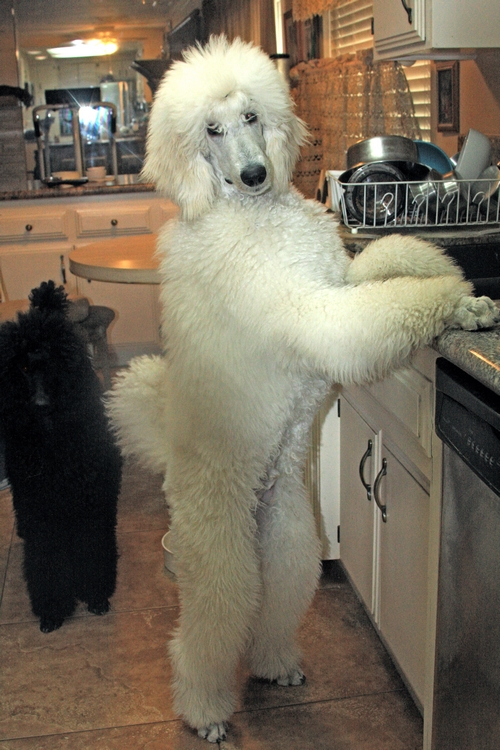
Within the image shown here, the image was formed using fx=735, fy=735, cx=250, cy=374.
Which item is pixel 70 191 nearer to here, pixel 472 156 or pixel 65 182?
pixel 65 182

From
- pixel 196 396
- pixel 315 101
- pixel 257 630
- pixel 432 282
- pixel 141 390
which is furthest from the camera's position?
pixel 315 101

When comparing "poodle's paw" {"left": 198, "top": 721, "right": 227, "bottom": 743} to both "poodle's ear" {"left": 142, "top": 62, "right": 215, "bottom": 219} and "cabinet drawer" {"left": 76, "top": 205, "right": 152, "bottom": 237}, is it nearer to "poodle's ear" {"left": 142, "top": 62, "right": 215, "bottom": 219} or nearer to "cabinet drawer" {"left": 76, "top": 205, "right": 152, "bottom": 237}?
"poodle's ear" {"left": 142, "top": 62, "right": 215, "bottom": 219}

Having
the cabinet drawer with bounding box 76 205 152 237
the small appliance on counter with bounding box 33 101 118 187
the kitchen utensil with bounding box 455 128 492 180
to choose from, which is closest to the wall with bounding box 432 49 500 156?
the kitchen utensil with bounding box 455 128 492 180

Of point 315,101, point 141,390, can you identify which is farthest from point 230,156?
point 315,101

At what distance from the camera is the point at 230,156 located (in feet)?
3.94

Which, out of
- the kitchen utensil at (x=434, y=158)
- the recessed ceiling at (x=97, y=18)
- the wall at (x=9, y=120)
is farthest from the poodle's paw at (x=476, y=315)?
the recessed ceiling at (x=97, y=18)

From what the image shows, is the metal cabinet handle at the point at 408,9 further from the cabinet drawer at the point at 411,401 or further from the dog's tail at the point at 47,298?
the dog's tail at the point at 47,298

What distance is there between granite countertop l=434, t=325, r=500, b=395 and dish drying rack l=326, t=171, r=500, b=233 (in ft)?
1.80

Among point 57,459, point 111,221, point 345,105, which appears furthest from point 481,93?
point 111,221

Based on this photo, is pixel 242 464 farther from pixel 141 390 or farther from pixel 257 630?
pixel 257 630

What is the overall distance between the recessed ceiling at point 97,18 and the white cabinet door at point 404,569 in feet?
15.3

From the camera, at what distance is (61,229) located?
3889 mm

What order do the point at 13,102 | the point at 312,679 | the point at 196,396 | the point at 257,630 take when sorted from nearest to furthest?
the point at 196,396, the point at 257,630, the point at 312,679, the point at 13,102

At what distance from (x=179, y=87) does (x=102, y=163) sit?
170 inches
